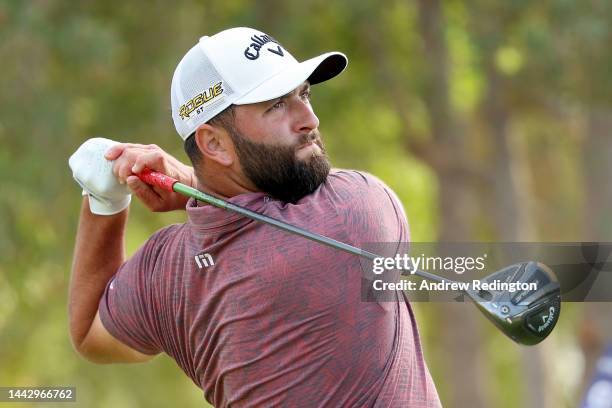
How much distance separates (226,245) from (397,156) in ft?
51.4

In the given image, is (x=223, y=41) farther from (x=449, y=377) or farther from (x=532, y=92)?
(x=449, y=377)

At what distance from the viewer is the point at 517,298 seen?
362cm

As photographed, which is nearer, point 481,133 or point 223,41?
point 223,41

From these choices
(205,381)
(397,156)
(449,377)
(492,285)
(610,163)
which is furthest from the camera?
(397,156)

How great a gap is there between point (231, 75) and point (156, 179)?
18.2 inches

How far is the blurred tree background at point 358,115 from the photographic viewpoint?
13398 mm

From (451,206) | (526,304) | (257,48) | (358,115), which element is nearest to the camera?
(526,304)

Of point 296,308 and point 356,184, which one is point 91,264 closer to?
point 296,308

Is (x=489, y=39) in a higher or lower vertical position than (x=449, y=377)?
higher

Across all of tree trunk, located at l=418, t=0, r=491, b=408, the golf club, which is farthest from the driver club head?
tree trunk, located at l=418, t=0, r=491, b=408

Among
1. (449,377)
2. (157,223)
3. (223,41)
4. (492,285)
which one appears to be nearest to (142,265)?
(223,41)

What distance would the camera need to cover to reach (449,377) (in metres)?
17.8

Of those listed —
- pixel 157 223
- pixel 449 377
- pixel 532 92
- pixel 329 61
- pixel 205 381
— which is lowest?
pixel 205 381

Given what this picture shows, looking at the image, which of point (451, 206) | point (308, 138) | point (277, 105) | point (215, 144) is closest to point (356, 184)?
point (308, 138)
